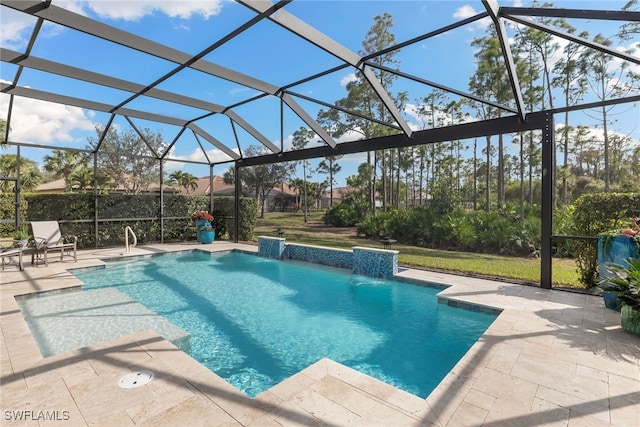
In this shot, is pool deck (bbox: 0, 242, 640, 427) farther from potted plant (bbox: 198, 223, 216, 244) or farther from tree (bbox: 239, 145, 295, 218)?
tree (bbox: 239, 145, 295, 218)

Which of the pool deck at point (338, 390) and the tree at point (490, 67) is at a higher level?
the tree at point (490, 67)

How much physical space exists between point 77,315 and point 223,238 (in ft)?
31.9

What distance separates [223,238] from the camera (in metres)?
14.8

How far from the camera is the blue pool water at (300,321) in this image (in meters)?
4.03

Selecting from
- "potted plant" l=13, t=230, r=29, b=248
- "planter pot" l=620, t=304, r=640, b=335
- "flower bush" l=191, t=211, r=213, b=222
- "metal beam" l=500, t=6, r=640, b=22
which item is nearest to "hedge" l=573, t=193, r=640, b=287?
"planter pot" l=620, t=304, r=640, b=335

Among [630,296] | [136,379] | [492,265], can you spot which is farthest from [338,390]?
[492,265]

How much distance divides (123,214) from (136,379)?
1097 centimetres

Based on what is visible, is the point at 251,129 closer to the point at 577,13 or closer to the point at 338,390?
the point at 577,13

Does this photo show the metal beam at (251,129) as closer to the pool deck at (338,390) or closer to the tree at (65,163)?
the pool deck at (338,390)

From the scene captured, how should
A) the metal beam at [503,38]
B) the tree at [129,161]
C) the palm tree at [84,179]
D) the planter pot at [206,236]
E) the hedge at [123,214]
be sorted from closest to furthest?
the metal beam at [503,38] < the hedge at [123,214] < the planter pot at [206,236] < the tree at [129,161] < the palm tree at [84,179]

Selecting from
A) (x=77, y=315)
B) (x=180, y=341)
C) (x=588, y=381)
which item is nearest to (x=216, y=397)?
(x=180, y=341)

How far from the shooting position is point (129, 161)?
22.2 m

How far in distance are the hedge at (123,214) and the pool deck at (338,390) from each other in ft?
26.9

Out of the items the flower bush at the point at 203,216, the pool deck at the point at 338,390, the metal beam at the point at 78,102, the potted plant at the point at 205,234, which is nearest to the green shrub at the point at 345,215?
→ the flower bush at the point at 203,216
